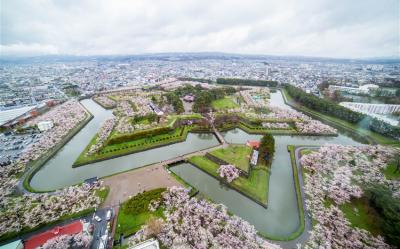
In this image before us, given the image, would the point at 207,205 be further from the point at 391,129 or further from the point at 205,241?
the point at 391,129

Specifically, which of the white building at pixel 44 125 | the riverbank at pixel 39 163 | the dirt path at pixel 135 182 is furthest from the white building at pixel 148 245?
the white building at pixel 44 125

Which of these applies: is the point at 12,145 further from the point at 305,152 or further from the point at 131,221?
the point at 305,152

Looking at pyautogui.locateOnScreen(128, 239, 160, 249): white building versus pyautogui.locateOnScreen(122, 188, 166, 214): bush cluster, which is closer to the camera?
pyautogui.locateOnScreen(128, 239, 160, 249): white building

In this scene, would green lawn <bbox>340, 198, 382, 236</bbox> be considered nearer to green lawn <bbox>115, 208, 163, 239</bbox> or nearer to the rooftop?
green lawn <bbox>115, 208, 163, 239</bbox>

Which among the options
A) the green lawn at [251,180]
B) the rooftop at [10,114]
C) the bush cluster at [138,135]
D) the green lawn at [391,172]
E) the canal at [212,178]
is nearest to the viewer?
the canal at [212,178]

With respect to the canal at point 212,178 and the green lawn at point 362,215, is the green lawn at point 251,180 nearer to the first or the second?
the canal at point 212,178

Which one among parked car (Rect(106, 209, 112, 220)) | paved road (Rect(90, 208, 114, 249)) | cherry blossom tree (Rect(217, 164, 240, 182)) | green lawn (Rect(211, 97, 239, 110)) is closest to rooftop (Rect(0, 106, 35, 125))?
paved road (Rect(90, 208, 114, 249))

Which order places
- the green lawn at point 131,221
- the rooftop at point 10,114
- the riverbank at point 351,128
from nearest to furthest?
the green lawn at point 131,221 < the riverbank at point 351,128 < the rooftop at point 10,114
